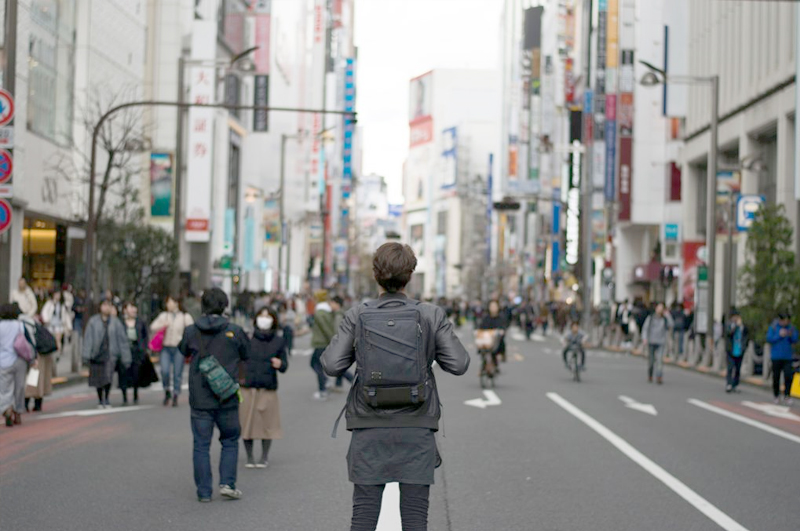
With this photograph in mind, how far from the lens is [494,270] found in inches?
5881

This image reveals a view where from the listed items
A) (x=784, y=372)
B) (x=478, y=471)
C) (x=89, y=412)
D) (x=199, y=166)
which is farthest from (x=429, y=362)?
(x=199, y=166)

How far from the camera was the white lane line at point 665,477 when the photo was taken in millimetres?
8898

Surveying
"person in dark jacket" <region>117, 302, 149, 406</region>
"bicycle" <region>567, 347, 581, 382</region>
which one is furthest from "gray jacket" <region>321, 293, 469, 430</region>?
"bicycle" <region>567, 347, 581, 382</region>

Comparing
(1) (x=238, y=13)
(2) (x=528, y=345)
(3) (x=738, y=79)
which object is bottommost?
(2) (x=528, y=345)

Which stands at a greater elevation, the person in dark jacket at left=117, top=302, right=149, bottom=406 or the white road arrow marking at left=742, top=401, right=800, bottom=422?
the person in dark jacket at left=117, top=302, right=149, bottom=406

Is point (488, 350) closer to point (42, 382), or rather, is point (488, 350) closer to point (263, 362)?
point (42, 382)

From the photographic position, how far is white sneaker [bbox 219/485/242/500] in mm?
9539

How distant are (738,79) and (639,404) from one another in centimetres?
2569

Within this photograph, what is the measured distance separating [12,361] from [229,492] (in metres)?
6.23

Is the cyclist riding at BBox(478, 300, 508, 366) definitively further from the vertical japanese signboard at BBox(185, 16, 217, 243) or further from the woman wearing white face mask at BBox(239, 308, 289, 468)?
the vertical japanese signboard at BBox(185, 16, 217, 243)

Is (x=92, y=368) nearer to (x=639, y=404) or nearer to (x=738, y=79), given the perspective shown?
(x=639, y=404)

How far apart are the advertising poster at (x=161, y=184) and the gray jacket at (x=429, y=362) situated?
116ft

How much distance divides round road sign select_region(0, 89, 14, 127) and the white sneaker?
410 inches

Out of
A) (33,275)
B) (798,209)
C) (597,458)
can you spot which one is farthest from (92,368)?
(798,209)
